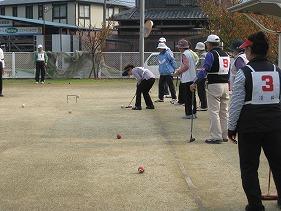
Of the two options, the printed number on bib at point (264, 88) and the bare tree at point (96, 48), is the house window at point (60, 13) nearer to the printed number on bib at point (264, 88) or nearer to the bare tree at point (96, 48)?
the bare tree at point (96, 48)

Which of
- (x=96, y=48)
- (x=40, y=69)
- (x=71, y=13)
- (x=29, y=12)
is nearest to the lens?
(x=40, y=69)

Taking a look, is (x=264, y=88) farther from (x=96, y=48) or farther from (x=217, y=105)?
(x=96, y=48)

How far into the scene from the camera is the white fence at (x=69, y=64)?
3353 centimetres

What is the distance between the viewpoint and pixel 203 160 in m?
8.73

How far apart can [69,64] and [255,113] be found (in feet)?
95.8

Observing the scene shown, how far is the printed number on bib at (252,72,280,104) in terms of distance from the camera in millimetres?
5707

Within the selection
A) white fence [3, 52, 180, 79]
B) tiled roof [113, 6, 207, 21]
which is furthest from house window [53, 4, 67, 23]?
white fence [3, 52, 180, 79]

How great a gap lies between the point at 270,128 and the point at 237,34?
838 inches

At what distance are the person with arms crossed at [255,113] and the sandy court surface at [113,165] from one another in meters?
0.61

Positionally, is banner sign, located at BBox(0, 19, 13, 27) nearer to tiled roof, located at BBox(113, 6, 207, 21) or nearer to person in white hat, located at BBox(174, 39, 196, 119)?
tiled roof, located at BBox(113, 6, 207, 21)

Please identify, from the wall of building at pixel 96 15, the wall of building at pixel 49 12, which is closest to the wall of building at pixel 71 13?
the wall of building at pixel 49 12

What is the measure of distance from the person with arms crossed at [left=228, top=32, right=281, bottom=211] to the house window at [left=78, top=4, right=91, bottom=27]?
5519 centimetres

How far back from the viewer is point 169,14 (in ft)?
134

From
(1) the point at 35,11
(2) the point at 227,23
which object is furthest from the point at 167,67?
(1) the point at 35,11
